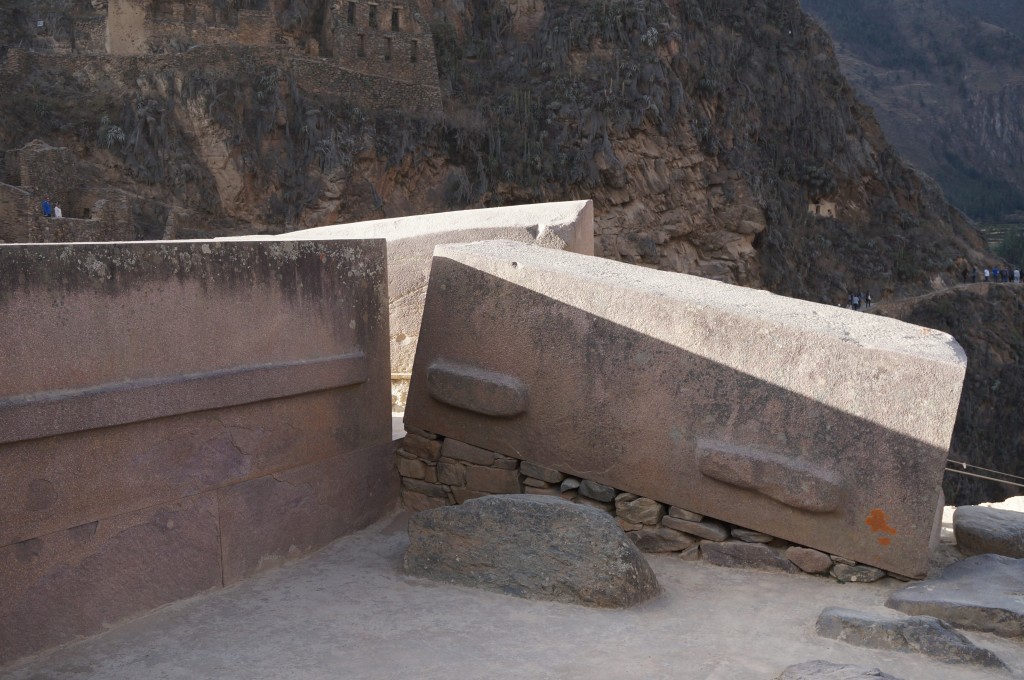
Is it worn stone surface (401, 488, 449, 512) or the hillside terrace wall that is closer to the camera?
worn stone surface (401, 488, 449, 512)

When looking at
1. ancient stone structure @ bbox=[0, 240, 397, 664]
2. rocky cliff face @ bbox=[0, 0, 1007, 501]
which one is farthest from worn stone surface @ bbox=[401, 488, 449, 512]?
rocky cliff face @ bbox=[0, 0, 1007, 501]

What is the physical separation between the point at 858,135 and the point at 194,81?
28.3 m

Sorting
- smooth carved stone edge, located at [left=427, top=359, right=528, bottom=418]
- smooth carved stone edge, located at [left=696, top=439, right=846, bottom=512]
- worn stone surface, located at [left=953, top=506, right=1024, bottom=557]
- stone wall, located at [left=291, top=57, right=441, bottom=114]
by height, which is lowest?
worn stone surface, located at [left=953, top=506, right=1024, bottom=557]

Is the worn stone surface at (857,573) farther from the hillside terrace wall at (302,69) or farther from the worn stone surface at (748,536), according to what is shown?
the hillside terrace wall at (302,69)

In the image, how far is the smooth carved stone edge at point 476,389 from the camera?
13.0 ft

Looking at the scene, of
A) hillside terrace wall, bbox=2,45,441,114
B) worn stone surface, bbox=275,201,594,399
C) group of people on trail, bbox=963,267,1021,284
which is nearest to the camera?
worn stone surface, bbox=275,201,594,399

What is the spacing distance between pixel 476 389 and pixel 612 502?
0.71 m

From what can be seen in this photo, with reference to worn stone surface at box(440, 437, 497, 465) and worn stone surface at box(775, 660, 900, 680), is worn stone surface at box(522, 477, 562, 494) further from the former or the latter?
worn stone surface at box(775, 660, 900, 680)

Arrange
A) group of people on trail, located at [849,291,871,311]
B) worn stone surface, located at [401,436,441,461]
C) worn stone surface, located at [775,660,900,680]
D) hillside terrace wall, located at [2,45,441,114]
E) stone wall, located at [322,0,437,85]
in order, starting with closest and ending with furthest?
worn stone surface, located at [775,660,900,680], worn stone surface, located at [401,436,441,461], hillside terrace wall, located at [2,45,441,114], stone wall, located at [322,0,437,85], group of people on trail, located at [849,291,871,311]

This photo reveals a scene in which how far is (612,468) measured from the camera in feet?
12.6

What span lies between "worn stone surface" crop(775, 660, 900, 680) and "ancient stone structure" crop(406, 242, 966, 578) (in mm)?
926

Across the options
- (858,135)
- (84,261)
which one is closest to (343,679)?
(84,261)

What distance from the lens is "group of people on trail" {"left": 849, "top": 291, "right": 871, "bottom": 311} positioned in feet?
116

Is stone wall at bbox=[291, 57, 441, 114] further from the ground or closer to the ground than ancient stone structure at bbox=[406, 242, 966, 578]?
further from the ground
